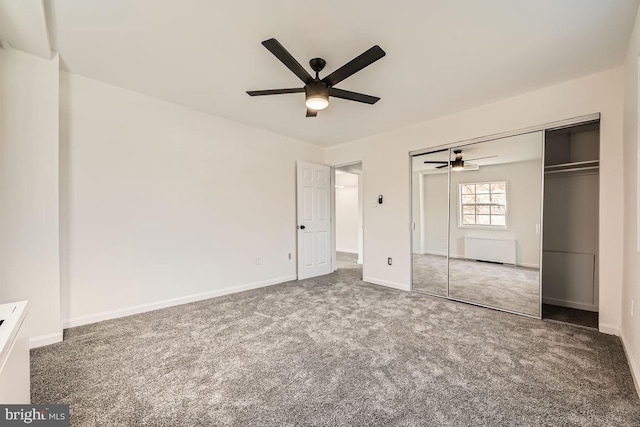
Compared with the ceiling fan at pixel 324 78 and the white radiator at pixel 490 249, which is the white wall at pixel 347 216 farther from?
the ceiling fan at pixel 324 78

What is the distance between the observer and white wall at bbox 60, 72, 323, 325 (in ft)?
8.95

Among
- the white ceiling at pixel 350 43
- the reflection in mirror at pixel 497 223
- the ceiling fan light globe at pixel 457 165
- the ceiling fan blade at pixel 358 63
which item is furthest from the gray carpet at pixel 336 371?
the white ceiling at pixel 350 43

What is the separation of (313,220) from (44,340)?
362 centimetres

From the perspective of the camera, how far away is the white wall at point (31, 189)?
2.22 m

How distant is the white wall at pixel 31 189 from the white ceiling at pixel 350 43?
1.29 ft

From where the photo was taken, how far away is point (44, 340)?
2.35m

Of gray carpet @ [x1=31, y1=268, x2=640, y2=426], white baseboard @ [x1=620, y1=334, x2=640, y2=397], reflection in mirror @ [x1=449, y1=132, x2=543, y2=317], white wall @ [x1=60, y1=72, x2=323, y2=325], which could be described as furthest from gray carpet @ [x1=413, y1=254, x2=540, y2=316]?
white wall @ [x1=60, y1=72, x2=323, y2=325]

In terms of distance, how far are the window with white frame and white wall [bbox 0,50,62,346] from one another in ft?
15.0

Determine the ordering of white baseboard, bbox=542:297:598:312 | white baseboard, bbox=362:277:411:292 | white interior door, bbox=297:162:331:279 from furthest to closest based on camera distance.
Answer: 1. white interior door, bbox=297:162:331:279
2. white baseboard, bbox=362:277:411:292
3. white baseboard, bbox=542:297:598:312

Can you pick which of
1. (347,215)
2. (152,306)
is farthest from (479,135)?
(347,215)

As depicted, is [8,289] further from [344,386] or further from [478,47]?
[478,47]

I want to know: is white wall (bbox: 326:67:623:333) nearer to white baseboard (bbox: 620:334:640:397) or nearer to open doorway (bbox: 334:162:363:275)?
white baseboard (bbox: 620:334:640:397)

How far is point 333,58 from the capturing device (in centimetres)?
233

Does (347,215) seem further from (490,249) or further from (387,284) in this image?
(490,249)
